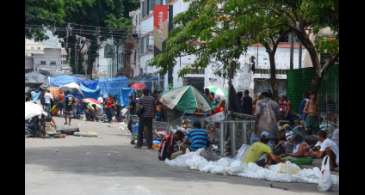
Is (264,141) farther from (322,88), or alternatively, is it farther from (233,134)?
(322,88)

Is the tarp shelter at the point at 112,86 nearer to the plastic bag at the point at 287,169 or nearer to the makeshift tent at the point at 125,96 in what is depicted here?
the makeshift tent at the point at 125,96

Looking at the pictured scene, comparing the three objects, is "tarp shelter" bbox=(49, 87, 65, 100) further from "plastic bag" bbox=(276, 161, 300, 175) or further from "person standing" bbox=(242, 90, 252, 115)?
"plastic bag" bbox=(276, 161, 300, 175)

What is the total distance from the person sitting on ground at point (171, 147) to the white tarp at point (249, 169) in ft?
2.22

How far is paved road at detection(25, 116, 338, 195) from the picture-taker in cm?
1245

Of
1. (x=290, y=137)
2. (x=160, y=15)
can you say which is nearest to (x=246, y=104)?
(x=290, y=137)

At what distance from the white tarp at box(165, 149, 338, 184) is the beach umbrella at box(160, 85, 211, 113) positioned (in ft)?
20.0

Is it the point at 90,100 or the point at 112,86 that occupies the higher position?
the point at 112,86

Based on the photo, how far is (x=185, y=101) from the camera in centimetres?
2338

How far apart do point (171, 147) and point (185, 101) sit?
545 cm

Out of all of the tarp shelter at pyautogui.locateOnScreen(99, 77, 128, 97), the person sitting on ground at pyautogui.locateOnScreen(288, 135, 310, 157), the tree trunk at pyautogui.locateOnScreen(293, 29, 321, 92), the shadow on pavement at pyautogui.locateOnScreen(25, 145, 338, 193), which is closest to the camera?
the shadow on pavement at pyautogui.locateOnScreen(25, 145, 338, 193)

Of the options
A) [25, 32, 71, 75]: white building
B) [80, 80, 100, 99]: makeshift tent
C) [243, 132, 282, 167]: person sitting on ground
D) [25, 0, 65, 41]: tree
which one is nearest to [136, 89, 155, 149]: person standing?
[243, 132, 282, 167]: person sitting on ground

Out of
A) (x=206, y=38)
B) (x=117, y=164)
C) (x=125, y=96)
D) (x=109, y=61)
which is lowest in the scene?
(x=117, y=164)
